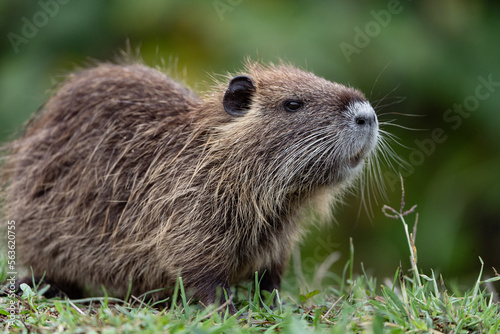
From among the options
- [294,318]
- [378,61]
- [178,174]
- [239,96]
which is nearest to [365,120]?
[239,96]

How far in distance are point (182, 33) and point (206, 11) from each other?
1.37ft

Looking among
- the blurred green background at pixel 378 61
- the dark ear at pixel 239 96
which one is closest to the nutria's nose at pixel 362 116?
the dark ear at pixel 239 96

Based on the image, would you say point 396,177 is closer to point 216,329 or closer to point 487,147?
point 487,147

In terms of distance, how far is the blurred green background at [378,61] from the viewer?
7.30 m

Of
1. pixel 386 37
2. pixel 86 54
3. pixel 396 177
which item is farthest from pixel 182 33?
pixel 396 177

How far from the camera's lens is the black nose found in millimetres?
4570

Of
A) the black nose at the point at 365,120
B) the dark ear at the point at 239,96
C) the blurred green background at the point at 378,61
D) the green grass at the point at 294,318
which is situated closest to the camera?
the green grass at the point at 294,318

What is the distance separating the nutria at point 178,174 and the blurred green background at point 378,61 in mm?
1784

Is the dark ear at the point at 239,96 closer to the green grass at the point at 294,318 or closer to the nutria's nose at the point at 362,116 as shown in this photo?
the nutria's nose at the point at 362,116

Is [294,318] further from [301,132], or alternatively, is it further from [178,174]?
[178,174]

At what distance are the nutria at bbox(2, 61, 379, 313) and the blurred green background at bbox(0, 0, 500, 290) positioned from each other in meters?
1.78

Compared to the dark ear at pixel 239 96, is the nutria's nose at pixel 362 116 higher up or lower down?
lower down

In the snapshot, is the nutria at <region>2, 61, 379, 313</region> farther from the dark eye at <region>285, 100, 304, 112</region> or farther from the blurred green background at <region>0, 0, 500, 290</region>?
the blurred green background at <region>0, 0, 500, 290</region>

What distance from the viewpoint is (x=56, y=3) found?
25.8ft
